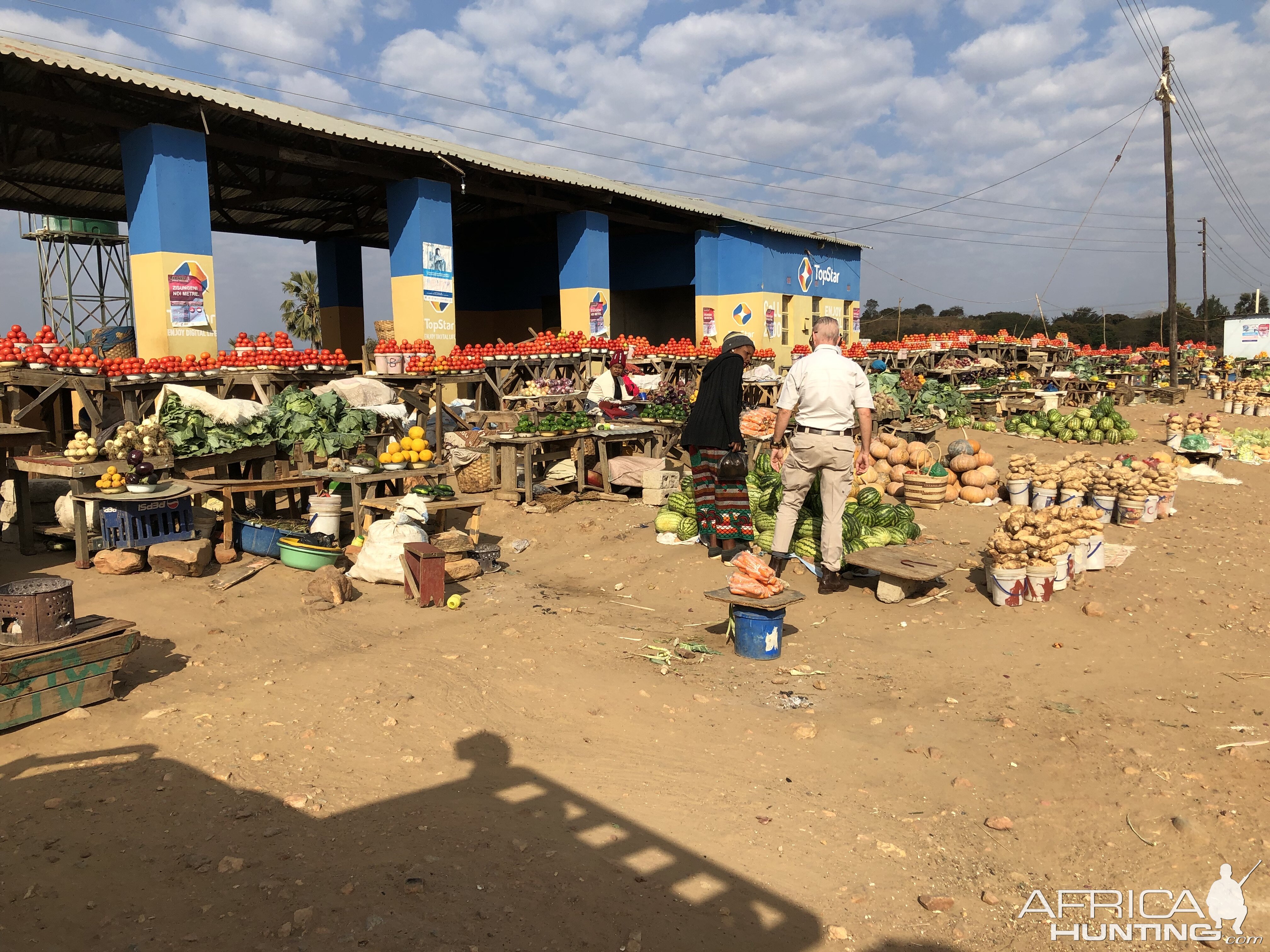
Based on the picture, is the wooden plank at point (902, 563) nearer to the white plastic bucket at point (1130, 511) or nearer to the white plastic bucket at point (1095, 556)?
the white plastic bucket at point (1095, 556)

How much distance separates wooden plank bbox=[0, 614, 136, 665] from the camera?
13.5ft

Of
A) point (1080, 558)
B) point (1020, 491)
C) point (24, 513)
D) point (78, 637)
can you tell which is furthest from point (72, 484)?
point (1020, 491)

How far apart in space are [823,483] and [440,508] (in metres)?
3.68

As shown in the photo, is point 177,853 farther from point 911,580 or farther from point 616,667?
point 911,580

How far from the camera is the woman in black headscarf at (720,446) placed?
Answer: 743 centimetres

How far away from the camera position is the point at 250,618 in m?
6.27

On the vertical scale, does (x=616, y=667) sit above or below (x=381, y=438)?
below

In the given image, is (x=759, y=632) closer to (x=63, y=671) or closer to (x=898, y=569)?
(x=898, y=569)

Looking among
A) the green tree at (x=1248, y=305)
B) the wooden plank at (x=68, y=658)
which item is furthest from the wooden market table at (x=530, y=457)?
the green tree at (x=1248, y=305)

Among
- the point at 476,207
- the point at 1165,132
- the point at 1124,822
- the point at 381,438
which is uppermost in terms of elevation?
the point at 1165,132

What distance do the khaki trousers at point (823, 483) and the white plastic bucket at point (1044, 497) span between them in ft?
12.4

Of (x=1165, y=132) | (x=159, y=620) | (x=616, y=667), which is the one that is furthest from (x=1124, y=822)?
(x=1165, y=132)

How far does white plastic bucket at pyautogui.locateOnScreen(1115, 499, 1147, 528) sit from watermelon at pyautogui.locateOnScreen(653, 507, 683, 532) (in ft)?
16.1

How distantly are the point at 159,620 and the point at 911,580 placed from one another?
5804mm
